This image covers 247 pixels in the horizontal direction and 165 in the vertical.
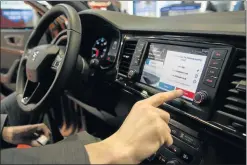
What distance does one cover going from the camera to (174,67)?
0.80 metres

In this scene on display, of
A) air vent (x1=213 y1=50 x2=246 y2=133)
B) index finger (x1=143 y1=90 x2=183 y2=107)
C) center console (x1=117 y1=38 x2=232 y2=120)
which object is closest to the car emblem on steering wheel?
center console (x1=117 y1=38 x2=232 y2=120)

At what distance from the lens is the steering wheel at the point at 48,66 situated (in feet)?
3.05

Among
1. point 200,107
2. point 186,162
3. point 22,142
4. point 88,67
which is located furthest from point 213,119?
point 22,142

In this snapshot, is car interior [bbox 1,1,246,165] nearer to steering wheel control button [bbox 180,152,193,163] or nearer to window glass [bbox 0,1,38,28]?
steering wheel control button [bbox 180,152,193,163]

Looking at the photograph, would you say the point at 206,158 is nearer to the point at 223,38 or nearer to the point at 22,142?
the point at 223,38

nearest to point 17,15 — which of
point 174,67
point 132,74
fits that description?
point 132,74

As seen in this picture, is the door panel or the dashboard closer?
the dashboard

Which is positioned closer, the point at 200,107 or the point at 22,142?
A: the point at 200,107

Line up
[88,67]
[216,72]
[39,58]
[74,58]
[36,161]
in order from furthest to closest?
[88,67] < [39,58] < [74,58] < [216,72] < [36,161]

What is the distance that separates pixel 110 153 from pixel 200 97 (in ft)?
0.85

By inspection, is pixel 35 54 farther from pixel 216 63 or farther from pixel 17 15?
pixel 17 15

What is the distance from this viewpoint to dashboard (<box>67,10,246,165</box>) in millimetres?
645

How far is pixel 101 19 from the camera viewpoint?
1.13 m

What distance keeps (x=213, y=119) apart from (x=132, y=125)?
0.66ft
